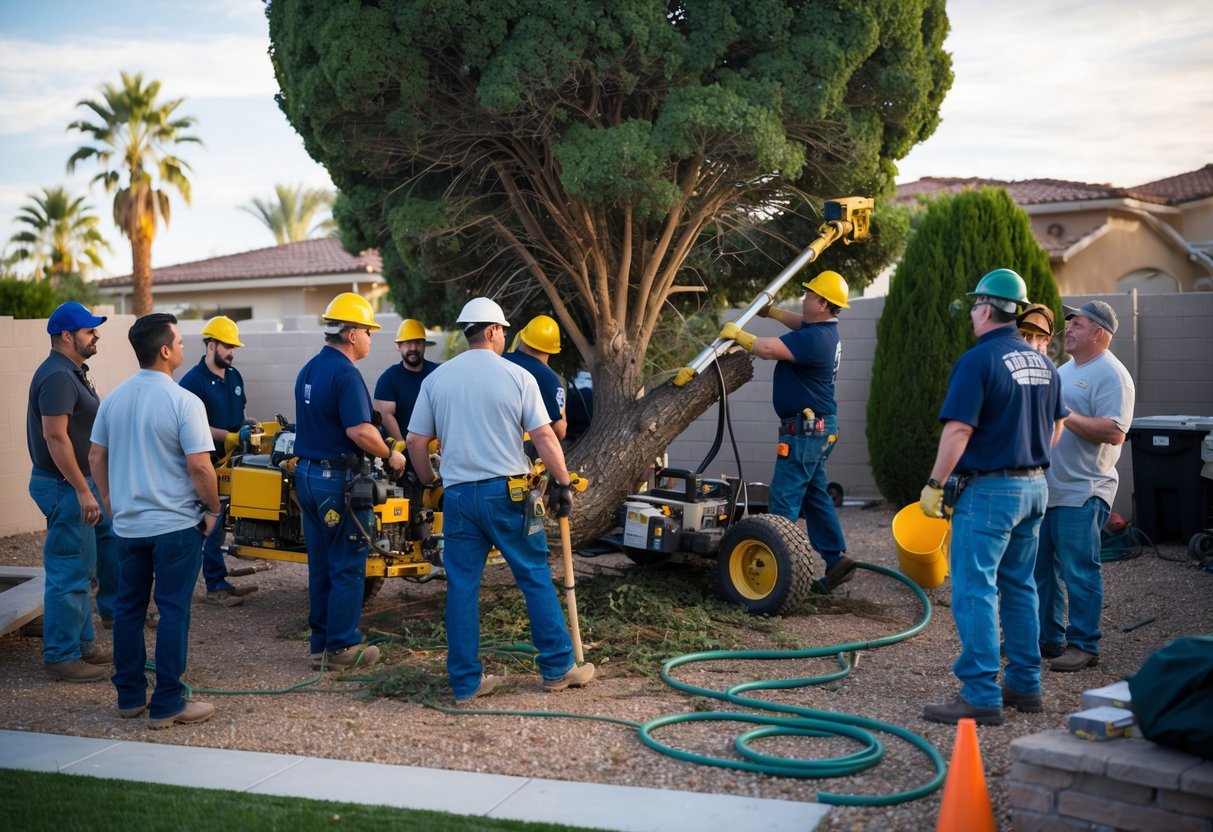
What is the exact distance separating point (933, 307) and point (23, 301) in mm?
12677

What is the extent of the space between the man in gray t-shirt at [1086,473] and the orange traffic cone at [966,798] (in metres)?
2.57

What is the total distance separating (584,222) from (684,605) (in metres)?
3.97

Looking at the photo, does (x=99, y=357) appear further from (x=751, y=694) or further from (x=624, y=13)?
(x=751, y=694)

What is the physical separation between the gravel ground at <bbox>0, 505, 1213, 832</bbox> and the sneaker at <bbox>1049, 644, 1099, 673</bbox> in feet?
0.14

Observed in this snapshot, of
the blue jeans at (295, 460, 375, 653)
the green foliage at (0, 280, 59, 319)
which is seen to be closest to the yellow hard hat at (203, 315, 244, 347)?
the blue jeans at (295, 460, 375, 653)

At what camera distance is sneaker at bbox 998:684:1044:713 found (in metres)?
5.51

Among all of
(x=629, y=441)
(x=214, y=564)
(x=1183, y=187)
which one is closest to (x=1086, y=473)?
(x=629, y=441)

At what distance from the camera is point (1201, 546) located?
29.9 ft

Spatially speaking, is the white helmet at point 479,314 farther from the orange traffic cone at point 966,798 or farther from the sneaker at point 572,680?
the orange traffic cone at point 966,798

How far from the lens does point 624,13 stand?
8.78 m

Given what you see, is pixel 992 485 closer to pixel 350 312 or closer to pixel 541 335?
pixel 541 335

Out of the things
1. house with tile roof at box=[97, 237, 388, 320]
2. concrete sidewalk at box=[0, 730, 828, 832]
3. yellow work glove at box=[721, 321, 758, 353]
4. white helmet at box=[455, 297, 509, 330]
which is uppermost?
house with tile roof at box=[97, 237, 388, 320]

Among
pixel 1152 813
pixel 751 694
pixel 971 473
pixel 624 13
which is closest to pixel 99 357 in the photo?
pixel 624 13

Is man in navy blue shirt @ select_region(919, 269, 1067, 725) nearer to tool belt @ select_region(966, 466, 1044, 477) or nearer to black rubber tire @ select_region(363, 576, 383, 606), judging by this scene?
tool belt @ select_region(966, 466, 1044, 477)
